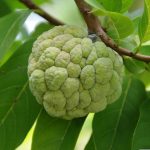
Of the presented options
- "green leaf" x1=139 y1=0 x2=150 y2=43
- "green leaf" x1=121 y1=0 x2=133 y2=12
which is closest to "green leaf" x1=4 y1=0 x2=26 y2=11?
"green leaf" x1=121 y1=0 x2=133 y2=12

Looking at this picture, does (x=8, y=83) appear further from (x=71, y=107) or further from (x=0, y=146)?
(x=71, y=107)

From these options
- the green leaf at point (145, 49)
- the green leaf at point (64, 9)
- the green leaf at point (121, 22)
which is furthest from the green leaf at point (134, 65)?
the green leaf at point (64, 9)

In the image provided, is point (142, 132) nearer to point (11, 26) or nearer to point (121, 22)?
point (121, 22)

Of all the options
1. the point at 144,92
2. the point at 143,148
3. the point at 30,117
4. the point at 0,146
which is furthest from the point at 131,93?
the point at 0,146

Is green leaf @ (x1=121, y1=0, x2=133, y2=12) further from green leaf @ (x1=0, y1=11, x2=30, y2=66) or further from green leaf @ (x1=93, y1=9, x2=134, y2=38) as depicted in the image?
green leaf @ (x1=0, y1=11, x2=30, y2=66)

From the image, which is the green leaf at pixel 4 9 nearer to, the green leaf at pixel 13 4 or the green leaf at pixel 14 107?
the green leaf at pixel 13 4

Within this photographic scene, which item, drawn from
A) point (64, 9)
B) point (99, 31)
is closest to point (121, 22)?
point (99, 31)
